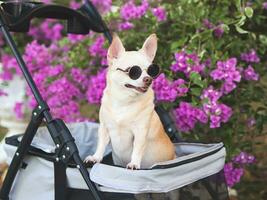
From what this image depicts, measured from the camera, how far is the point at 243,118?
258 centimetres

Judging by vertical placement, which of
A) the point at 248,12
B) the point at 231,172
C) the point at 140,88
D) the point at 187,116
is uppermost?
the point at 248,12

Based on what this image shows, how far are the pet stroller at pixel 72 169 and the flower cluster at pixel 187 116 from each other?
102 millimetres

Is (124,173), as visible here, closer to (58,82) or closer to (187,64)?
(187,64)

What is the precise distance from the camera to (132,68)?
1.65 m

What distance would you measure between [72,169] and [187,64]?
0.80 m

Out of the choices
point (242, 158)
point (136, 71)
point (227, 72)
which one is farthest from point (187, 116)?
point (136, 71)

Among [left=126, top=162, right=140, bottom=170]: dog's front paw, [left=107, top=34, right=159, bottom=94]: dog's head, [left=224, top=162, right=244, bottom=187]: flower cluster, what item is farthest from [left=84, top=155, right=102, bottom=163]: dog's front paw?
[left=224, top=162, right=244, bottom=187]: flower cluster

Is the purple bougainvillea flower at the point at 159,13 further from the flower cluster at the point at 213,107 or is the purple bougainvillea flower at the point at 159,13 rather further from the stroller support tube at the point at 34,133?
the stroller support tube at the point at 34,133

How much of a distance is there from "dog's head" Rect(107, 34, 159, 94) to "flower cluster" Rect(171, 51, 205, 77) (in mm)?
512

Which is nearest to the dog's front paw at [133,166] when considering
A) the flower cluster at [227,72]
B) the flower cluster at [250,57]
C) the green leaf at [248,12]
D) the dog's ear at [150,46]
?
the dog's ear at [150,46]

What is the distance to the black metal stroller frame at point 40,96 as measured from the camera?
1713 mm

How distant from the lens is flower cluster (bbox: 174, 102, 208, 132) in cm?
224

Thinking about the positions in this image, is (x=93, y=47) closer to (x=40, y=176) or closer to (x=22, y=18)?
(x=22, y=18)

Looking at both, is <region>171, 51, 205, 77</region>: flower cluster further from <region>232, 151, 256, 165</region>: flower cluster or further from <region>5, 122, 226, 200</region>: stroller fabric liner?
<region>232, 151, 256, 165</region>: flower cluster
